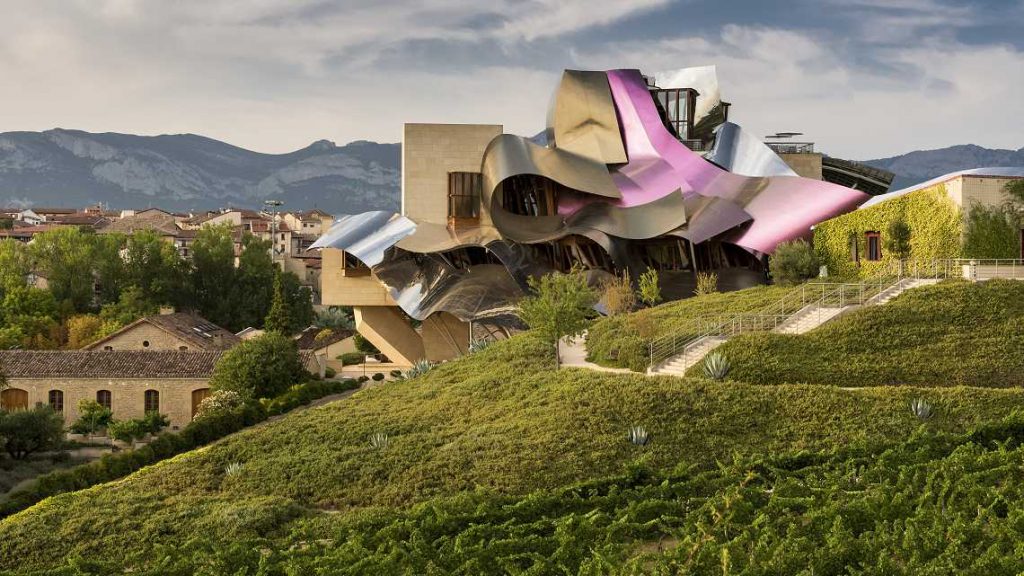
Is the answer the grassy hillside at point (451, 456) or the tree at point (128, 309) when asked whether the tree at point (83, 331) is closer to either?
the tree at point (128, 309)

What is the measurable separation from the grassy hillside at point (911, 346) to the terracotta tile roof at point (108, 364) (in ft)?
71.5

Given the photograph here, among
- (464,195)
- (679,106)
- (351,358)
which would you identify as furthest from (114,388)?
(679,106)

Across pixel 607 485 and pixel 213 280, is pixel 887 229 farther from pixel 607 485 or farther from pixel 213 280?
pixel 213 280

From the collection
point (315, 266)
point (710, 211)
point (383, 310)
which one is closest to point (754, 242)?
point (710, 211)

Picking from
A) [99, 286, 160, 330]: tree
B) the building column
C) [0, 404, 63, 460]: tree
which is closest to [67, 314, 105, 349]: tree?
[99, 286, 160, 330]: tree

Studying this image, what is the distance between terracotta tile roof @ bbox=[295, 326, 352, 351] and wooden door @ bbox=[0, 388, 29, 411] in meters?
22.5

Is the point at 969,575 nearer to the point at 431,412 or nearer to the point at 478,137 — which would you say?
A: the point at 431,412

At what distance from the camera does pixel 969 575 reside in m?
12.2

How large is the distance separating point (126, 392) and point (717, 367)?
23.3 meters

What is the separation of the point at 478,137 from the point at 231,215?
8917cm

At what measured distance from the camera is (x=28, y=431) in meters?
31.7

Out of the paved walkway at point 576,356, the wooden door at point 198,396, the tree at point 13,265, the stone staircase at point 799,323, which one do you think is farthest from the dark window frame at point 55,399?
the tree at point 13,265

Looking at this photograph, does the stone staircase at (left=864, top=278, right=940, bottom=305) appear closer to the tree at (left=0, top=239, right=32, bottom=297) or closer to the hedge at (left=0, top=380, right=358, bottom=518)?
the hedge at (left=0, top=380, right=358, bottom=518)

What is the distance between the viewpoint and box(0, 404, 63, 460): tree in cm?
3153
